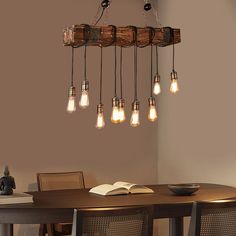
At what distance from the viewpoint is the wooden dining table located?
150 inches

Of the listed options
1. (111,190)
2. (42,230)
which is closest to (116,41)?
(111,190)

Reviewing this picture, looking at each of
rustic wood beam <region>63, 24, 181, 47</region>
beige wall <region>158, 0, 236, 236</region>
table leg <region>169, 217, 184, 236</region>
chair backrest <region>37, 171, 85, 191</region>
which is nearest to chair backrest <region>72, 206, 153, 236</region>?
table leg <region>169, 217, 184, 236</region>

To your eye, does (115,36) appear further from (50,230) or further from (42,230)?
(42,230)

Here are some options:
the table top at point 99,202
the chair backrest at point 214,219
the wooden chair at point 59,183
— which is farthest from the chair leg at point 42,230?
the chair backrest at point 214,219

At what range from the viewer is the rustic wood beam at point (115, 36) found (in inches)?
169

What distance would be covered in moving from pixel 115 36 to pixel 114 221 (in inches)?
60.7

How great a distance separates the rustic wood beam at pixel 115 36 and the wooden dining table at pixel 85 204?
1.05 metres

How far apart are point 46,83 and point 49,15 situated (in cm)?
63

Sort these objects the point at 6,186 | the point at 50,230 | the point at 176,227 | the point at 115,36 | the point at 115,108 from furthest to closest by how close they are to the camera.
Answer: the point at 50,230 < the point at 176,227 < the point at 115,36 < the point at 115,108 < the point at 6,186

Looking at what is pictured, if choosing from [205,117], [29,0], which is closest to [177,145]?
[205,117]

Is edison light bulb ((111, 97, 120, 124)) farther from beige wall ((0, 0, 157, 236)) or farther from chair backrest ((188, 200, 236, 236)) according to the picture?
beige wall ((0, 0, 157, 236))

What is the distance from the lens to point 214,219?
3.54 metres

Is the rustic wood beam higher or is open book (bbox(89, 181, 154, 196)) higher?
the rustic wood beam

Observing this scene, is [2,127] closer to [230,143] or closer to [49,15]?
[49,15]
